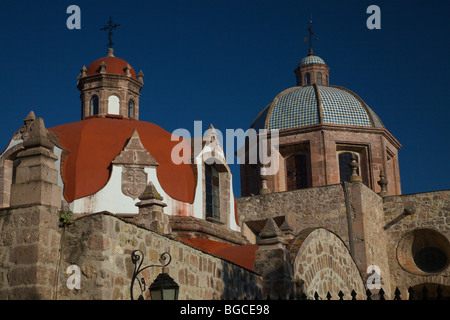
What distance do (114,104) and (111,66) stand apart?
1339 mm

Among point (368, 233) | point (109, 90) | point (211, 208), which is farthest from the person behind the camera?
point (368, 233)

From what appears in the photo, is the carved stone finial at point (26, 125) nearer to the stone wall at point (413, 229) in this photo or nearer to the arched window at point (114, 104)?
the arched window at point (114, 104)

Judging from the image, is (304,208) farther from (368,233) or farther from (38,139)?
(38,139)

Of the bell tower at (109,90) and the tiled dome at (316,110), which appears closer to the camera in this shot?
the bell tower at (109,90)

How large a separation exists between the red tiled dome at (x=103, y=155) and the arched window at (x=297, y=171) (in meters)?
8.54

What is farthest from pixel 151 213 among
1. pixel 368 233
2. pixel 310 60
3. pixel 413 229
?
pixel 310 60

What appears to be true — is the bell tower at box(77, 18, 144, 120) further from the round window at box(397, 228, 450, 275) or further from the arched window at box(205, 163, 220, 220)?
the round window at box(397, 228, 450, 275)

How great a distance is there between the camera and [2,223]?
8.41 metres

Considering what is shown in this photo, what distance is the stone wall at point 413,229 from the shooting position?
23.3 m

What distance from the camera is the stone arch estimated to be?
12.9 meters

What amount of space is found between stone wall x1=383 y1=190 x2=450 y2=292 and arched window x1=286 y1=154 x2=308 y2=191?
4073 mm

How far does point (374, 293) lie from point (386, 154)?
7746 mm

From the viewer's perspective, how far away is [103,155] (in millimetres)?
18328

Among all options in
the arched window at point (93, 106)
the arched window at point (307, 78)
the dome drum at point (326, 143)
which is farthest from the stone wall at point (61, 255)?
the arched window at point (307, 78)
